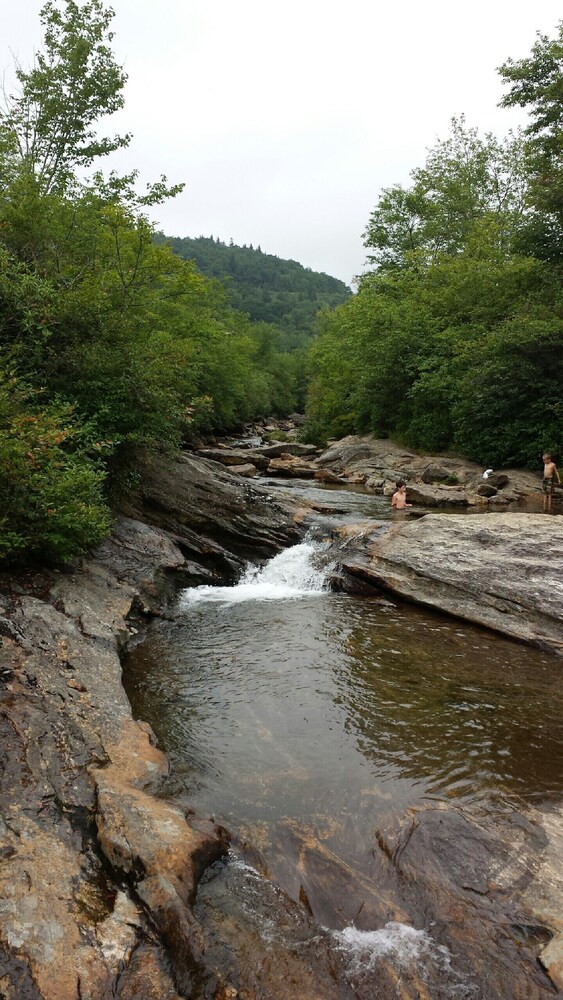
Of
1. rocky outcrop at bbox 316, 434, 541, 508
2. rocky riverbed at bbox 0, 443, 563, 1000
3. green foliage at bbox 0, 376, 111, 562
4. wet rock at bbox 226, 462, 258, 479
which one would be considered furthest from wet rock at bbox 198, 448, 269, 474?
green foliage at bbox 0, 376, 111, 562

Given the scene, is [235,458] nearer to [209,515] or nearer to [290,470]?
[290,470]

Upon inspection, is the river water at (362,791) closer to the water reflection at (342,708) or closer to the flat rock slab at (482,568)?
the water reflection at (342,708)

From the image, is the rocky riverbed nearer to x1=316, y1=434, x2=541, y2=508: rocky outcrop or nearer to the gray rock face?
the gray rock face

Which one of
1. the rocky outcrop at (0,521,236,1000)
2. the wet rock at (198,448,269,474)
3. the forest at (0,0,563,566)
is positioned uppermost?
the forest at (0,0,563,566)

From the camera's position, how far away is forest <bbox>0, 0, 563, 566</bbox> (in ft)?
28.4

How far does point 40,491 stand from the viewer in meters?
7.15

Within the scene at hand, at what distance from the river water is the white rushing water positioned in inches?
58.3

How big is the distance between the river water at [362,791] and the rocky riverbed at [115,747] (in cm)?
26

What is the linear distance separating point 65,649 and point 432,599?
20.2 ft

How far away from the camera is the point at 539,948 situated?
3.42 m

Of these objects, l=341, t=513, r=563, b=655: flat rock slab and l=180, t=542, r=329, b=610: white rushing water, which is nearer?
l=341, t=513, r=563, b=655: flat rock slab

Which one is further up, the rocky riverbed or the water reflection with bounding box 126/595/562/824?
the rocky riverbed

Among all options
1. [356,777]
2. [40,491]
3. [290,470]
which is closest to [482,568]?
[356,777]

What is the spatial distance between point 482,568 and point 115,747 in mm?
6872
